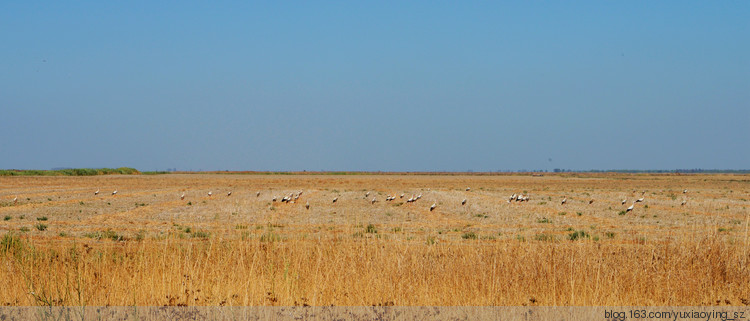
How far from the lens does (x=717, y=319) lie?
701cm

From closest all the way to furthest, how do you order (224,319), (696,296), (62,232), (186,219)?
(224,319), (696,296), (62,232), (186,219)

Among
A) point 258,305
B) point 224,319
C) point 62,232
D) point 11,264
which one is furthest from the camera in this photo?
point 62,232

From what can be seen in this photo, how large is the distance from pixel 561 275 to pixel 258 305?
3.96m

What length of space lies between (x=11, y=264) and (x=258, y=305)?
413cm

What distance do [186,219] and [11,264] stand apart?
16650mm

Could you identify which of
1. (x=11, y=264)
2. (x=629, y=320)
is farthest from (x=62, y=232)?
A: (x=629, y=320)

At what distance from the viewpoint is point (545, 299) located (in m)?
7.61

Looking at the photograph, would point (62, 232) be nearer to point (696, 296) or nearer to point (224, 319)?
point (224, 319)

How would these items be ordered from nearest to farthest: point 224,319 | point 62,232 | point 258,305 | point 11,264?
point 224,319
point 258,305
point 11,264
point 62,232

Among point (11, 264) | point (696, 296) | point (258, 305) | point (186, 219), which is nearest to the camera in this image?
point (258, 305)

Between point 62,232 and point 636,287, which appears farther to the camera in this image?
point 62,232

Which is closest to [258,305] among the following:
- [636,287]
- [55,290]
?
[55,290]

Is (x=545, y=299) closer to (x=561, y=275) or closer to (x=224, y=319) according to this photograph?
(x=561, y=275)

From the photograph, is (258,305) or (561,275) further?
(561,275)
